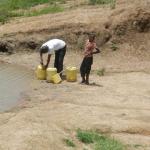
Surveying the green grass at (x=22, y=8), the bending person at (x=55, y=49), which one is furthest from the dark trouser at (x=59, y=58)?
the green grass at (x=22, y=8)

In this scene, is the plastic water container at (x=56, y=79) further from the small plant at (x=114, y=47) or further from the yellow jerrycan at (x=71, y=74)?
the small plant at (x=114, y=47)

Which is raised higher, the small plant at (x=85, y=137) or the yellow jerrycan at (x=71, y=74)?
the small plant at (x=85, y=137)

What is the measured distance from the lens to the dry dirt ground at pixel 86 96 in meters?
10.8

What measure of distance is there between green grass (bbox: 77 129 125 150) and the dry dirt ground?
0.62 feet

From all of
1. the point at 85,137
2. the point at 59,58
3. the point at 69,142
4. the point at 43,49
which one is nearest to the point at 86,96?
the point at 43,49

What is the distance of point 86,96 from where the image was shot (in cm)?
1421

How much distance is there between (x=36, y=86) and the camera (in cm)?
1548

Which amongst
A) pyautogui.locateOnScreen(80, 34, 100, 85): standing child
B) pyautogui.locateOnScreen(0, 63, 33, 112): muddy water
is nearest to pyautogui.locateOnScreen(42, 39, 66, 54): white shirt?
pyautogui.locateOnScreen(80, 34, 100, 85): standing child

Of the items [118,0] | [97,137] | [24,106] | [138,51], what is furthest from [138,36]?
[97,137]

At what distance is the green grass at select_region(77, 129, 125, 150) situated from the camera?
415 inches

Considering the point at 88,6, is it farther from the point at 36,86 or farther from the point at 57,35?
the point at 36,86

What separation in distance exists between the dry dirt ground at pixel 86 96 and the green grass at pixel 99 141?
0.62 feet

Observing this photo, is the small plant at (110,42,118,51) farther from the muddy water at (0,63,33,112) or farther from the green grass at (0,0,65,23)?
the green grass at (0,0,65,23)

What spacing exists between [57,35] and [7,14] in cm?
539
